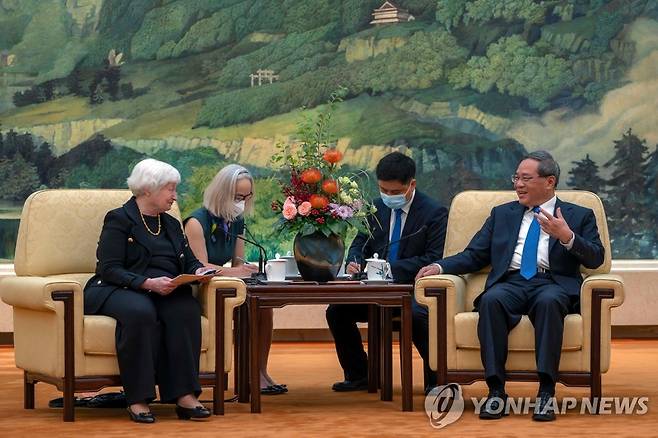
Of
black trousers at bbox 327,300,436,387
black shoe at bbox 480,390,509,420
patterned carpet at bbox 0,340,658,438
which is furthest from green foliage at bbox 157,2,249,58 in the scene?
black shoe at bbox 480,390,509,420

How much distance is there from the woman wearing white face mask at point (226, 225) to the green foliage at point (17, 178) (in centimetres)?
318

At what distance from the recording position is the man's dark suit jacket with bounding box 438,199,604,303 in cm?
612

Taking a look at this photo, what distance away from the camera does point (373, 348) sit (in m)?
6.75

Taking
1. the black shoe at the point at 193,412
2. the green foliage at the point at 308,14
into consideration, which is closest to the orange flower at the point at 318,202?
the black shoe at the point at 193,412

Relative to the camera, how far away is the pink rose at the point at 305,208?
20.0ft

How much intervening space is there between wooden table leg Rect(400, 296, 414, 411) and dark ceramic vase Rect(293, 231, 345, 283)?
1.29 feet

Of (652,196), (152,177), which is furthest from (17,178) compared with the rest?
(652,196)

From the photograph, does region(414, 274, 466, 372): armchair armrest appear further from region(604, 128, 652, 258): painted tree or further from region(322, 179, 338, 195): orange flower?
region(604, 128, 652, 258): painted tree

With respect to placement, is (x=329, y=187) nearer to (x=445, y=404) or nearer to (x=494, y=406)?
(x=445, y=404)

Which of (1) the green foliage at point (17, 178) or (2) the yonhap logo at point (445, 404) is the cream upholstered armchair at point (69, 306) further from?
(1) the green foliage at point (17, 178)

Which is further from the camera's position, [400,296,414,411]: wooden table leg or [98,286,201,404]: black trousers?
[400,296,414,411]: wooden table leg

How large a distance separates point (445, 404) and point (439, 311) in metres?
0.43

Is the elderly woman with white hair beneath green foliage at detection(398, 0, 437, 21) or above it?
beneath

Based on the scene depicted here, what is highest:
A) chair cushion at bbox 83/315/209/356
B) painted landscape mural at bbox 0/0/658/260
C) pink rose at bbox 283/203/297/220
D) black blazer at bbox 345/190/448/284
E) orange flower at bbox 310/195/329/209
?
painted landscape mural at bbox 0/0/658/260
